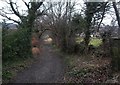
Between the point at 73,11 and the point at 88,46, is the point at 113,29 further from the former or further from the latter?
the point at 73,11

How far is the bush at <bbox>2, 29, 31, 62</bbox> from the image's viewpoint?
15859 mm

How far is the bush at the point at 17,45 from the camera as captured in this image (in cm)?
1586

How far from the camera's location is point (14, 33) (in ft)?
61.9

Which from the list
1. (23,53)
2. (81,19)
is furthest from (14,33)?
(81,19)

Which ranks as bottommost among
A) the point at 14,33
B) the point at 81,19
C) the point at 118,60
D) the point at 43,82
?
the point at 43,82

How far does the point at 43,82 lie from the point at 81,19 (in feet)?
42.5

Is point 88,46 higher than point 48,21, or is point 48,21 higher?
point 48,21

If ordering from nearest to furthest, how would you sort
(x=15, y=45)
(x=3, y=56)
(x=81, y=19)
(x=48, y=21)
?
(x=3, y=56) → (x=15, y=45) → (x=81, y=19) → (x=48, y=21)

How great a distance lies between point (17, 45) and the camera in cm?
1908

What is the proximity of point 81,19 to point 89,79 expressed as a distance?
13.2 metres

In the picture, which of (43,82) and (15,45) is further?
(15,45)

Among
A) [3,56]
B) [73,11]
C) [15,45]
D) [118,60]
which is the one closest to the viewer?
[118,60]

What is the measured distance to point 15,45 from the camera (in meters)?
18.1

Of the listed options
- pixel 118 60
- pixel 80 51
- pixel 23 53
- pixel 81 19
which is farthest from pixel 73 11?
pixel 118 60
